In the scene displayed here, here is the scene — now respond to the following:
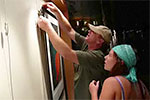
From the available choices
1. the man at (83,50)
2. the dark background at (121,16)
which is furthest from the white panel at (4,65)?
the dark background at (121,16)

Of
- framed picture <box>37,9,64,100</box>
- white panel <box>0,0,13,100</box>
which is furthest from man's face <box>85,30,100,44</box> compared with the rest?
white panel <box>0,0,13,100</box>

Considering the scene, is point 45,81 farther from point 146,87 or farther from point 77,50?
point 146,87

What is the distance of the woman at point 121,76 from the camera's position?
988mm

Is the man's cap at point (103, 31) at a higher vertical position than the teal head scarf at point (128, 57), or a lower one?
higher

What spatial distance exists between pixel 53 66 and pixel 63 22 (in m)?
0.17

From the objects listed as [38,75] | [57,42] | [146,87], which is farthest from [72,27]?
[146,87]

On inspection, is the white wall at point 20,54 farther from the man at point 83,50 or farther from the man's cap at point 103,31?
the man's cap at point 103,31

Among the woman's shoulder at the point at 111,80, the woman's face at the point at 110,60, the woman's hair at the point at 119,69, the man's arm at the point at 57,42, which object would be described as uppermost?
the man's arm at the point at 57,42

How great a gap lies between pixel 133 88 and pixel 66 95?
244mm

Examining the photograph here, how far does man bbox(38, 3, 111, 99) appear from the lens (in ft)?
3.29

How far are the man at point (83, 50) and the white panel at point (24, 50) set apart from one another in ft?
0.16

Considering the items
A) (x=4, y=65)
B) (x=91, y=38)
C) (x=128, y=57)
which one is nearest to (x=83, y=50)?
(x=91, y=38)

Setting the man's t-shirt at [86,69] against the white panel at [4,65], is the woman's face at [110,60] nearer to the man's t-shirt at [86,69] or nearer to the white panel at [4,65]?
the man's t-shirt at [86,69]

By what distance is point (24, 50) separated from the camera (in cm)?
102
